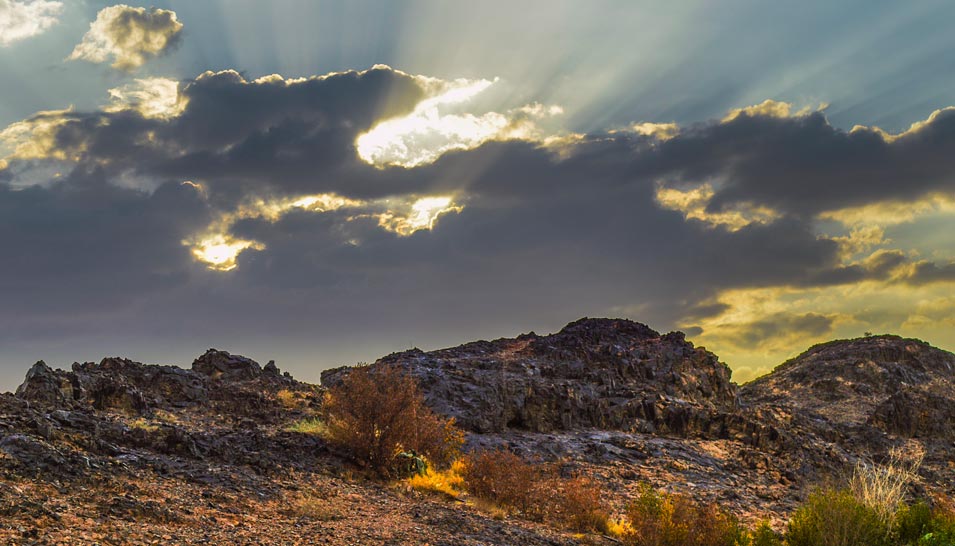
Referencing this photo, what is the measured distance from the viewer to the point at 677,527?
1454 cm

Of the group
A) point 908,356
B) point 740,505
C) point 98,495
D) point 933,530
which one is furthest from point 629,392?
point 908,356

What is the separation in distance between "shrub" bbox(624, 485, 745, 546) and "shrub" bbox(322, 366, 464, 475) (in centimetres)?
687

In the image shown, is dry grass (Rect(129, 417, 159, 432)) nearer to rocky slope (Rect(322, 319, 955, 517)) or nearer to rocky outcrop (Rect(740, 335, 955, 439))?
rocky slope (Rect(322, 319, 955, 517))

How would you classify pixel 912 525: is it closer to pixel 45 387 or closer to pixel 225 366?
pixel 45 387

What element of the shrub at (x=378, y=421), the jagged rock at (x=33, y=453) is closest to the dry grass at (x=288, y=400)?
the shrub at (x=378, y=421)

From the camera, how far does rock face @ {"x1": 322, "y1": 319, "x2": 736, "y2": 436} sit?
29328 mm

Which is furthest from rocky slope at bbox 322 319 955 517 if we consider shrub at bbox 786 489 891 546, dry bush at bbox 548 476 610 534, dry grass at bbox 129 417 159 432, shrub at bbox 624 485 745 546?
dry grass at bbox 129 417 159 432

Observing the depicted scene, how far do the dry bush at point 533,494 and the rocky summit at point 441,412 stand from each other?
1.17 metres

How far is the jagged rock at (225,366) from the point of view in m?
28.6

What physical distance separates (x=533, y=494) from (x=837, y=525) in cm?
692

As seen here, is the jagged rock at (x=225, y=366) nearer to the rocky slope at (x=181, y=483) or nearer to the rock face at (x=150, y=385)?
the rock face at (x=150, y=385)

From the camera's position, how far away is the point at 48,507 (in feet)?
31.5

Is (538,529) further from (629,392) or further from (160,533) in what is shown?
(629,392)

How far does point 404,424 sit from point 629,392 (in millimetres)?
18475
